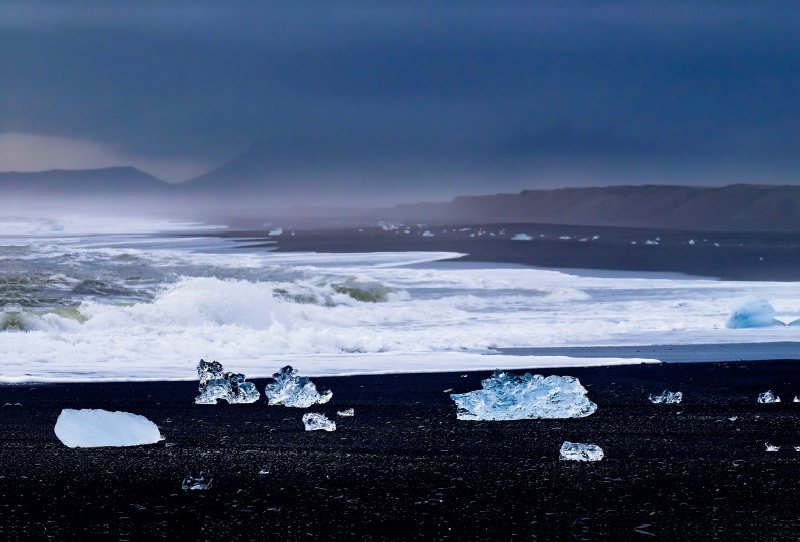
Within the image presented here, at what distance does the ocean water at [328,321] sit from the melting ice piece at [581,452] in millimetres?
3570

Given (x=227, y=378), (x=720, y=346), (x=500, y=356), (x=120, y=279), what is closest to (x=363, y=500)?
(x=227, y=378)

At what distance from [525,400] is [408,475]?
1692 millimetres

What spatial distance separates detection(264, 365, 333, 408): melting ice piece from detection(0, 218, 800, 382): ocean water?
66.2 inches

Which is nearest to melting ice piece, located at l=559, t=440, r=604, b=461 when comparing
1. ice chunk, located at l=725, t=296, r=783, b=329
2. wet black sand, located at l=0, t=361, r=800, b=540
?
wet black sand, located at l=0, t=361, r=800, b=540

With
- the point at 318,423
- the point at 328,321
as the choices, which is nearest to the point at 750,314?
the point at 328,321

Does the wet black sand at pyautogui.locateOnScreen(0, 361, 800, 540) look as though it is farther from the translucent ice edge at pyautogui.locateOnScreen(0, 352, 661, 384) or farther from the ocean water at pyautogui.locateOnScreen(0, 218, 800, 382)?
the ocean water at pyautogui.locateOnScreen(0, 218, 800, 382)

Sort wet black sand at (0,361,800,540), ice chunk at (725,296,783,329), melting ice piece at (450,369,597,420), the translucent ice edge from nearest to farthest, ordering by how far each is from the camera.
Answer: wet black sand at (0,361,800,540) < melting ice piece at (450,369,597,420) < the translucent ice edge < ice chunk at (725,296,783,329)

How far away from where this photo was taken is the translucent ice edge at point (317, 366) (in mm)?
7989

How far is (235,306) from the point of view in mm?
13328

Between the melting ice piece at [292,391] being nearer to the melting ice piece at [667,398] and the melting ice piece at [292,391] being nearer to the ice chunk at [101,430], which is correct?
the ice chunk at [101,430]

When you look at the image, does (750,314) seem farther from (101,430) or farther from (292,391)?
(101,430)

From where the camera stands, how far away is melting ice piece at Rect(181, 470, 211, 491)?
424 cm

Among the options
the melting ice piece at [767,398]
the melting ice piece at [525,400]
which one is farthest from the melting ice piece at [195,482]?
the melting ice piece at [767,398]

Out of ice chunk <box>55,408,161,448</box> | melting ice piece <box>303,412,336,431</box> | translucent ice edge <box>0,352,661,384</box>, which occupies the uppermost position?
ice chunk <box>55,408,161,448</box>
